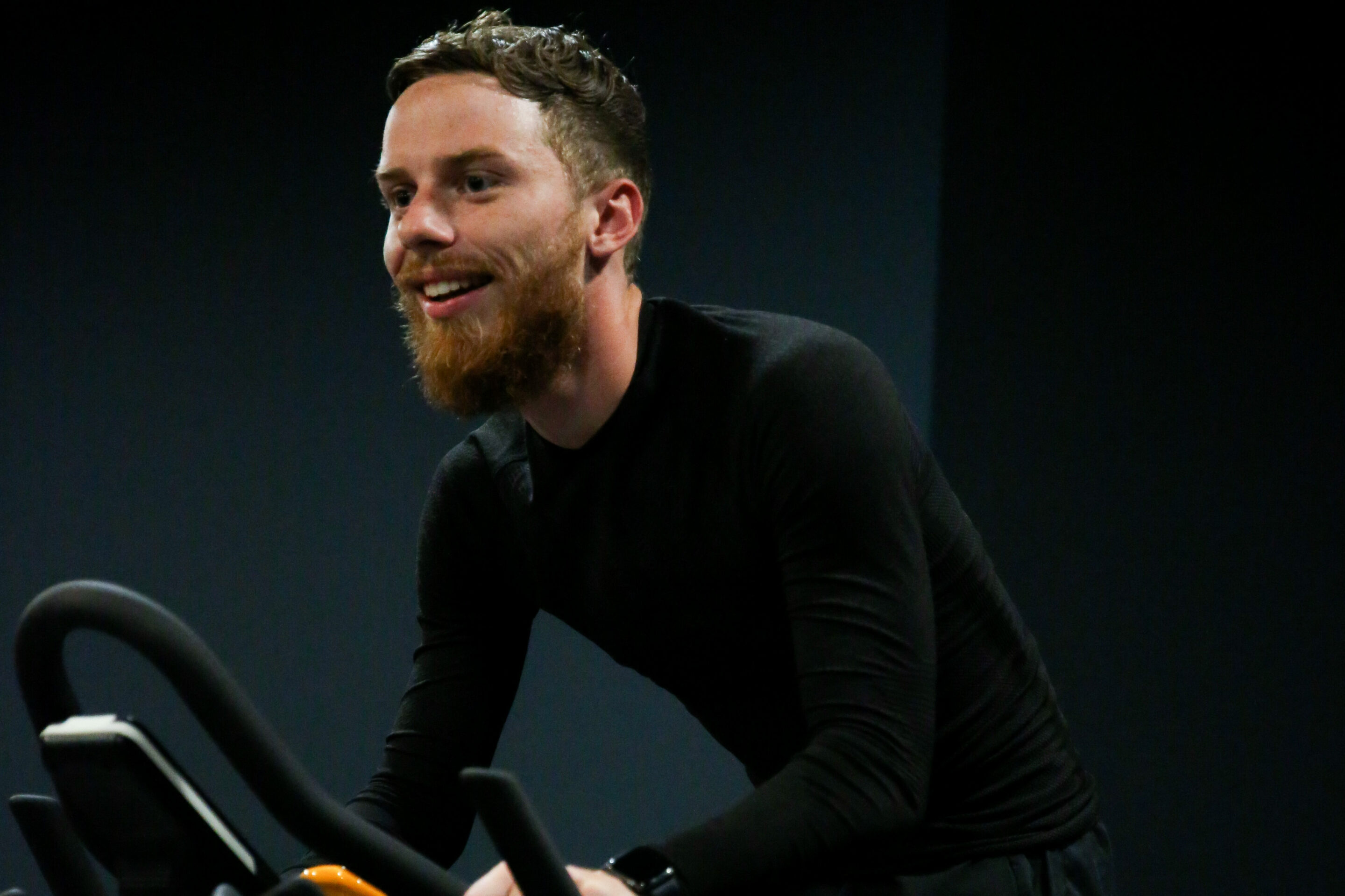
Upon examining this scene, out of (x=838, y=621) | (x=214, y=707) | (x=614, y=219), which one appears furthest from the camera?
(x=614, y=219)

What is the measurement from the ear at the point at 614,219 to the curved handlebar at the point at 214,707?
588 millimetres

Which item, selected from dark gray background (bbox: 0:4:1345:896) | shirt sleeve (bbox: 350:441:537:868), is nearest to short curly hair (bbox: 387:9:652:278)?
shirt sleeve (bbox: 350:441:537:868)

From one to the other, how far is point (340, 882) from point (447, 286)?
49 cm

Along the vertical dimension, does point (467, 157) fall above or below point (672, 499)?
above

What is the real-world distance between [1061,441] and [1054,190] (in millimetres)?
378

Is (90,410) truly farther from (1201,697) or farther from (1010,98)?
(1201,697)

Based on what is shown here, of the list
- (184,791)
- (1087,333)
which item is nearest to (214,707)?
(184,791)

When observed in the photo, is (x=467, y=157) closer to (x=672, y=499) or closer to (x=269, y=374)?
(x=672, y=499)

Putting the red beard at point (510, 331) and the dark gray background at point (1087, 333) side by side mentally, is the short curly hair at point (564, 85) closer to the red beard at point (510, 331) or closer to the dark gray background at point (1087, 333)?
the red beard at point (510, 331)

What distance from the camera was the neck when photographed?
52.1 inches

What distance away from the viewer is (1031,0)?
2.38 m

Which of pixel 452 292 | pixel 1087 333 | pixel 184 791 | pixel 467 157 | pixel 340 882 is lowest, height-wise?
pixel 340 882

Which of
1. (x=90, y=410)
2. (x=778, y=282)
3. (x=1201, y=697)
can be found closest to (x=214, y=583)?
(x=90, y=410)

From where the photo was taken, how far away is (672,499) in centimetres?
128
